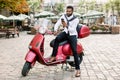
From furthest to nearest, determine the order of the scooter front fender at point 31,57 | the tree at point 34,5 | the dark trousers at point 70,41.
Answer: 1. the tree at point 34,5
2. the dark trousers at point 70,41
3. the scooter front fender at point 31,57

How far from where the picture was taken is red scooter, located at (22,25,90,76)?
8578 mm

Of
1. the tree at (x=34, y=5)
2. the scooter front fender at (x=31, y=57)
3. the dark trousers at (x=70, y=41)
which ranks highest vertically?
the dark trousers at (x=70, y=41)

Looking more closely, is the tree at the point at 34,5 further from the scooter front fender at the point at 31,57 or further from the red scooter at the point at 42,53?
the scooter front fender at the point at 31,57

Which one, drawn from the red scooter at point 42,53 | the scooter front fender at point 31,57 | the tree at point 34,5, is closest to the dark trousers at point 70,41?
the red scooter at point 42,53

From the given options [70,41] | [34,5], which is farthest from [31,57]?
[34,5]

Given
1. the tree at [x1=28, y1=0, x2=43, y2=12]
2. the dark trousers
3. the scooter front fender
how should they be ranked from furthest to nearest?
the tree at [x1=28, y1=0, x2=43, y2=12] < the dark trousers < the scooter front fender

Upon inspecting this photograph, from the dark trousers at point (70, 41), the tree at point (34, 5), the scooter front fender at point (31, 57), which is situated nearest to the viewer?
the scooter front fender at point (31, 57)

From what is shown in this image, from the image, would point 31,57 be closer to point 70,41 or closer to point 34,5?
point 70,41

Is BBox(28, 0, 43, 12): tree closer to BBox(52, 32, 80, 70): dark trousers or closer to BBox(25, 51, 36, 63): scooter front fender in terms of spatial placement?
BBox(52, 32, 80, 70): dark trousers

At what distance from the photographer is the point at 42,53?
29.1 feet

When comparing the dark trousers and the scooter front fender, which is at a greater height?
the dark trousers

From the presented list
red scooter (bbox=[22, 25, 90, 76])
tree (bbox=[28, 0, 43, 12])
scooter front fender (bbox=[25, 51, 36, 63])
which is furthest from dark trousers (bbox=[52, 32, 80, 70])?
tree (bbox=[28, 0, 43, 12])

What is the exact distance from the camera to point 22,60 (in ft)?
39.1

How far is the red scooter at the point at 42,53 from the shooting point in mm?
8578
